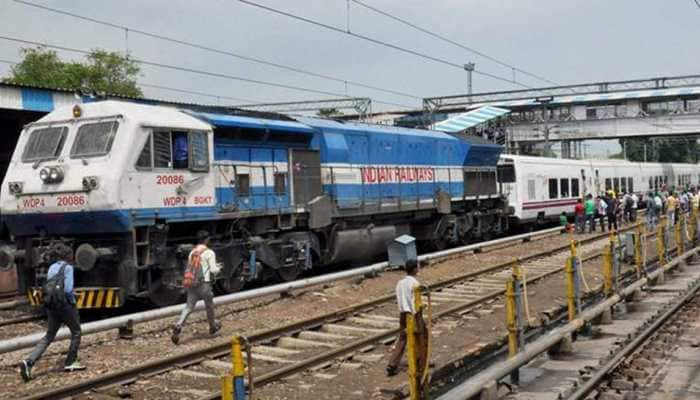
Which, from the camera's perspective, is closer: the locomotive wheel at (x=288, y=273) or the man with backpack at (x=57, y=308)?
the man with backpack at (x=57, y=308)

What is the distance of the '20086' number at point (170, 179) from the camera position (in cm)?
1272

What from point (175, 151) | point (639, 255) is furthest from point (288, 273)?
point (639, 255)

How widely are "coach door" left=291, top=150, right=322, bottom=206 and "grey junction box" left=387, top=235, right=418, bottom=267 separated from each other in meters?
2.30

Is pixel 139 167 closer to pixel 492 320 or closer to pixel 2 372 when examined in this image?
pixel 2 372

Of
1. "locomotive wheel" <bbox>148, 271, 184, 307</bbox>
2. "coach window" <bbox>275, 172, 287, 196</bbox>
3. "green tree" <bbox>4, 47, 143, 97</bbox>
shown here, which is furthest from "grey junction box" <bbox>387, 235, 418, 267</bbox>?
"green tree" <bbox>4, 47, 143, 97</bbox>

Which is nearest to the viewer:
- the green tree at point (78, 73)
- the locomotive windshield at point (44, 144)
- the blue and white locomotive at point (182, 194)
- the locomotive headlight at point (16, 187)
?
the blue and white locomotive at point (182, 194)

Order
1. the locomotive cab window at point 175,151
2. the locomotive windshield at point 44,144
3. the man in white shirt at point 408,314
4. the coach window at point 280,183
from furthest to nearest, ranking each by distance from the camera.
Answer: the coach window at point 280,183 → the locomotive windshield at point 44,144 → the locomotive cab window at point 175,151 → the man in white shirt at point 408,314

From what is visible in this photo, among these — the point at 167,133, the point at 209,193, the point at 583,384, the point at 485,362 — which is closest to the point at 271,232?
the point at 209,193

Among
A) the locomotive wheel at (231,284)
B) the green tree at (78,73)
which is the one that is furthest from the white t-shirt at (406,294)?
the green tree at (78,73)

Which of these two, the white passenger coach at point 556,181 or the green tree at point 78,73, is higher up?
the green tree at point 78,73

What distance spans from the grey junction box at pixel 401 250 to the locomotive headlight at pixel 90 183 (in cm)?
758

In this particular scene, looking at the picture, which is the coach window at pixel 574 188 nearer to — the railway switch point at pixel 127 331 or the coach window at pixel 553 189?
the coach window at pixel 553 189

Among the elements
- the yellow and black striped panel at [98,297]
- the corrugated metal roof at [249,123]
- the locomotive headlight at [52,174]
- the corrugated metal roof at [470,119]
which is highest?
the corrugated metal roof at [470,119]

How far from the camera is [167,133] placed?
42.4 feet
